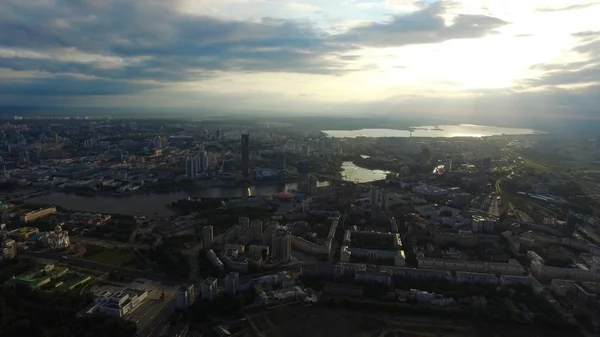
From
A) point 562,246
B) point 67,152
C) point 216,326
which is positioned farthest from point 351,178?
point 67,152

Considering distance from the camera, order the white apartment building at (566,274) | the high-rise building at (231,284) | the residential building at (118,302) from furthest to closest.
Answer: the white apartment building at (566,274) → the high-rise building at (231,284) → the residential building at (118,302)

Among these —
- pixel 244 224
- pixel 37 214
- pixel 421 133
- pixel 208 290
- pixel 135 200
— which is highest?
pixel 421 133

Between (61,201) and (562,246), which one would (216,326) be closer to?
(562,246)

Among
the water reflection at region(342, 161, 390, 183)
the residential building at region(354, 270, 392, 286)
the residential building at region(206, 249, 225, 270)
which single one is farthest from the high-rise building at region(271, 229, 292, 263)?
the water reflection at region(342, 161, 390, 183)

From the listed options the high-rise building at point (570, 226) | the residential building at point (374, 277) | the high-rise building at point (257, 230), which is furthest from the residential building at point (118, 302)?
the high-rise building at point (570, 226)

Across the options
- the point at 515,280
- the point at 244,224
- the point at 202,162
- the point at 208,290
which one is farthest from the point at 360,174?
the point at 208,290

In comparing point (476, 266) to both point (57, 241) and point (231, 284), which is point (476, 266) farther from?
point (57, 241)

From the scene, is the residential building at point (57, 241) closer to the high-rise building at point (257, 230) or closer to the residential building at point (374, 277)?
the high-rise building at point (257, 230)
